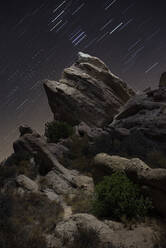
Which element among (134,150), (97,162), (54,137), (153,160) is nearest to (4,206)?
(97,162)

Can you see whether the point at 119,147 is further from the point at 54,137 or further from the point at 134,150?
the point at 54,137

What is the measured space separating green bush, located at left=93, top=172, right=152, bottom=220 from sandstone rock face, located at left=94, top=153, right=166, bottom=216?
0.34m

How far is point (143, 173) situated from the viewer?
384 inches

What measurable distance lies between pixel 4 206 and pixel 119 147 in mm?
14621

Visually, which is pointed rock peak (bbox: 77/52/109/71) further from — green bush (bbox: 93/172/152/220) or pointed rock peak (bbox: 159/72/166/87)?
green bush (bbox: 93/172/152/220)

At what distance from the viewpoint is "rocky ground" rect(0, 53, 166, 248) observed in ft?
26.1

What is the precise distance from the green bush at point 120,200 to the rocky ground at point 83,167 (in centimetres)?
35

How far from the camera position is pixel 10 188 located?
15.5 meters

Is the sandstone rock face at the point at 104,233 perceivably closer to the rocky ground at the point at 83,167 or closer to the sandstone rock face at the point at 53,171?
the rocky ground at the point at 83,167

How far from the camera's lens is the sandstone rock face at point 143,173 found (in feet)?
28.9

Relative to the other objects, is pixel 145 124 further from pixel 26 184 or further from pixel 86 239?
pixel 86 239

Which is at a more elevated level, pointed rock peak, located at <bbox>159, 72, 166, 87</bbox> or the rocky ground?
pointed rock peak, located at <bbox>159, 72, 166, 87</bbox>

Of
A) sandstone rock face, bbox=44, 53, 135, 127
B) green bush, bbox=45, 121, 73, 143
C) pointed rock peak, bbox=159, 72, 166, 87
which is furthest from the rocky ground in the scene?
green bush, bbox=45, 121, 73, 143

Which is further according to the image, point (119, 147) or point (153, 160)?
point (119, 147)
